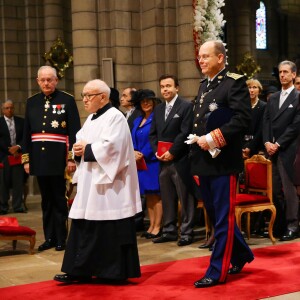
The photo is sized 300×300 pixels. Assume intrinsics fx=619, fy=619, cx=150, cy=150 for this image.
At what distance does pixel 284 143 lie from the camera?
22.7ft

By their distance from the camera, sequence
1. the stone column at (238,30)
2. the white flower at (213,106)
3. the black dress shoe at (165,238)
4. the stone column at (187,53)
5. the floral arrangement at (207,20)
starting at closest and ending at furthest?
the white flower at (213,106), the black dress shoe at (165,238), the floral arrangement at (207,20), the stone column at (187,53), the stone column at (238,30)

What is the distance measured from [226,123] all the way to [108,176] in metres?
1.01

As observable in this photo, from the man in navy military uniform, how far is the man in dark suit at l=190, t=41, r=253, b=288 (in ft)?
6.68

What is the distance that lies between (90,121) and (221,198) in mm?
1266

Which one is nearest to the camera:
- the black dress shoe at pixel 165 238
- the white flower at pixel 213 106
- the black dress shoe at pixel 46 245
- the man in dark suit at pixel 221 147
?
the man in dark suit at pixel 221 147

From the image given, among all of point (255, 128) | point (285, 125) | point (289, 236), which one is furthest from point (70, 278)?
point (255, 128)

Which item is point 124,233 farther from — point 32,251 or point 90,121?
point 32,251

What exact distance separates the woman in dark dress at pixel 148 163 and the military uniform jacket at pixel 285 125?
1352mm

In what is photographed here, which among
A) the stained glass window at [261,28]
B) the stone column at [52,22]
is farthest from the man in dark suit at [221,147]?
the stained glass window at [261,28]

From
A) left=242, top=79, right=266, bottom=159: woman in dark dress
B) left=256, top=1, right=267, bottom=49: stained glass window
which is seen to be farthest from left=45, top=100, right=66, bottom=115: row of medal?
left=256, top=1, right=267, bottom=49: stained glass window

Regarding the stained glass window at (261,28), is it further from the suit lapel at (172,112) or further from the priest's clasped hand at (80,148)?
the priest's clasped hand at (80,148)

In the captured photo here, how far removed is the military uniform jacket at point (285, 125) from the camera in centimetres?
693

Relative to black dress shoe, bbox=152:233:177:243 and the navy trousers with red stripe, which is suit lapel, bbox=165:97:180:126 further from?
the navy trousers with red stripe

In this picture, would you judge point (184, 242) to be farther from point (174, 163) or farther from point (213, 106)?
point (213, 106)
